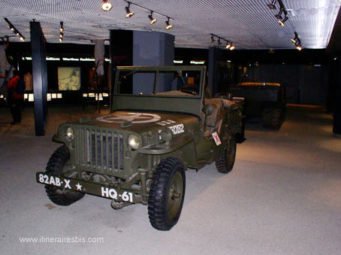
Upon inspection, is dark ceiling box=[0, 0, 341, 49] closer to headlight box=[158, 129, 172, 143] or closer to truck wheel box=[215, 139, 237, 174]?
truck wheel box=[215, 139, 237, 174]

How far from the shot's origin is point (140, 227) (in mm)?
3744

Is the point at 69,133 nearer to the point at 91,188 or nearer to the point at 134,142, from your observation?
the point at 91,188

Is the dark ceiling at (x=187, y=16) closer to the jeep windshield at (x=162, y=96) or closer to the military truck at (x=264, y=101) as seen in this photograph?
the military truck at (x=264, y=101)

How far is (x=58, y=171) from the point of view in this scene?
4.01m

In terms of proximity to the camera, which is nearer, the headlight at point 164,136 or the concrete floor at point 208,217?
the concrete floor at point 208,217

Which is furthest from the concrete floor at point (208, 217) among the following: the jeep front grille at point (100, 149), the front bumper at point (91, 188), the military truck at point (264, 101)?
the military truck at point (264, 101)

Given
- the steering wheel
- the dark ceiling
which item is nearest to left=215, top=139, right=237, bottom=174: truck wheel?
the steering wheel

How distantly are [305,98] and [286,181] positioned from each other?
1769 cm

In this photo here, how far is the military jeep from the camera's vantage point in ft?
11.5

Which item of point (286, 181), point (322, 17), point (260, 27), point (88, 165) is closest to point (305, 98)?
point (260, 27)

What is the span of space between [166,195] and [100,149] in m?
0.90

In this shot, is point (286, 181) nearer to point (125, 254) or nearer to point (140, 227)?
point (140, 227)

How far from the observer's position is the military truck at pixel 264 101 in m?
10.9

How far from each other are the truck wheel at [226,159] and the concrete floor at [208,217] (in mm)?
126
